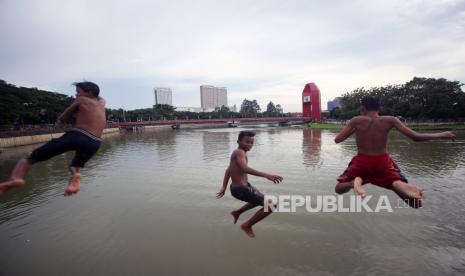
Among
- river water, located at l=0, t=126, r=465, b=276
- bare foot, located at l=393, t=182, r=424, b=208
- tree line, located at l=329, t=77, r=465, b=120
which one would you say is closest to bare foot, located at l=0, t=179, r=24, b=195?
river water, located at l=0, t=126, r=465, b=276

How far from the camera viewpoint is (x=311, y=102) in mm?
123562

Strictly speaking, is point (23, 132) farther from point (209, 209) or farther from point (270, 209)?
point (270, 209)

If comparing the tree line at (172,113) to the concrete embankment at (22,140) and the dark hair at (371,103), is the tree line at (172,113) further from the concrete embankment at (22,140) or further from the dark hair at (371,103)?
the dark hair at (371,103)

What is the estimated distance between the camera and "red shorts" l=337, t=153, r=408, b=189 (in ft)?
15.4

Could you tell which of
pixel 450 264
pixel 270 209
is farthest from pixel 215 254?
pixel 450 264

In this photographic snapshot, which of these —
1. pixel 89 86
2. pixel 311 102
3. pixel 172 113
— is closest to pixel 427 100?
pixel 311 102

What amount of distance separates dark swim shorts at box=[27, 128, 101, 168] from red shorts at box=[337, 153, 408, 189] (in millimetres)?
4494

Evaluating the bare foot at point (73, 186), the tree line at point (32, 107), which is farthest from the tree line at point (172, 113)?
the bare foot at point (73, 186)

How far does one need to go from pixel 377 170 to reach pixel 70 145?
506cm

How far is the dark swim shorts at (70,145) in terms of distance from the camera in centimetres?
448

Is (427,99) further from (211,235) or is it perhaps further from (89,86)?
(89,86)

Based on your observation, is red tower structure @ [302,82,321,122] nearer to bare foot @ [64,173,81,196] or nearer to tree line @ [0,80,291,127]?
tree line @ [0,80,291,127]

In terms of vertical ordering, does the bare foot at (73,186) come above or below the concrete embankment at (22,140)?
above
